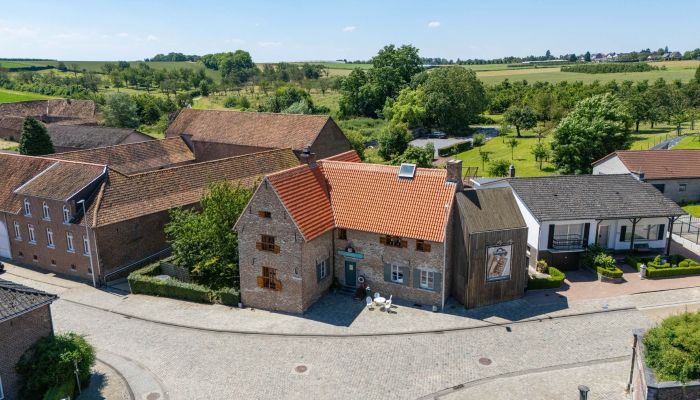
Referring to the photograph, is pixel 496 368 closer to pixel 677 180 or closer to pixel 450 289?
pixel 450 289

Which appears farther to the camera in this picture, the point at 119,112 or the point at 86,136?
the point at 119,112

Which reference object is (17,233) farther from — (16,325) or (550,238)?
(550,238)

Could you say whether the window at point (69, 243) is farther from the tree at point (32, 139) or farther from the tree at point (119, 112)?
the tree at point (119, 112)

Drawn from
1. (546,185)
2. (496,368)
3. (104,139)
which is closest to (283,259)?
(496,368)

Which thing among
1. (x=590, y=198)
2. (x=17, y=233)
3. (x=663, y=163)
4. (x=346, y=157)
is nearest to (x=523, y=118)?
(x=663, y=163)

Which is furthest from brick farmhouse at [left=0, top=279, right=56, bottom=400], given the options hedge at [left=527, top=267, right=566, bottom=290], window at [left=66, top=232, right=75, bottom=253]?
hedge at [left=527, top=267, right=566, bottom=290]
